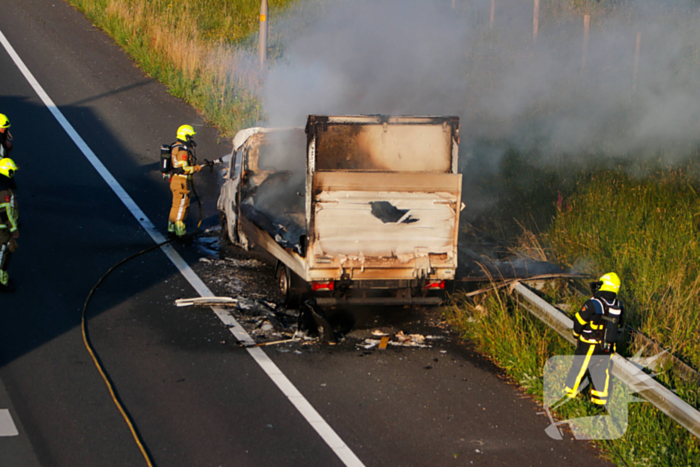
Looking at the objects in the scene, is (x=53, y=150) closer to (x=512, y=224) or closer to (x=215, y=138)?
(x=215, y=138)

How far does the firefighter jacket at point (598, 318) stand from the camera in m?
5.33

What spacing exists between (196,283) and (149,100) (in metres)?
9.86

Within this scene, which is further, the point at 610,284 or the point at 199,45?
the point at 199,45

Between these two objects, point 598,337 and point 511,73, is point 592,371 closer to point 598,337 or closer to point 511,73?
point 598,337

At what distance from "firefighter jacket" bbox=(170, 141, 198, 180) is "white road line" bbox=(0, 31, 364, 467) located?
3.35 feet

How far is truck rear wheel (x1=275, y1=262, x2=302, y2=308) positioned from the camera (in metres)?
7.54

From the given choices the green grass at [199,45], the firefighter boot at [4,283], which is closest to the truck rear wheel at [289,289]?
the firefighter boot at [4,283]

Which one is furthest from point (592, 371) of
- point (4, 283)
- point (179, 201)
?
point (179, 201)

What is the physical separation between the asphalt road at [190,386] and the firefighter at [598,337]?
507mm

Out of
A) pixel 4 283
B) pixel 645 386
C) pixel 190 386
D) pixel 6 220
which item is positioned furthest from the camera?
pixel 6 220

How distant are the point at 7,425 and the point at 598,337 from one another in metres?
4.69

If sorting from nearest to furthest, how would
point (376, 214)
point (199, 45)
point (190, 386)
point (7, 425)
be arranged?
point (7, 425) < point (190, 386) < point (376, 214) < point (199, 45)

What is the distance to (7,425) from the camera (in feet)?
16.5

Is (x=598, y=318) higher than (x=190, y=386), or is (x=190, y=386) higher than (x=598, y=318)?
(x=598, y=318)
